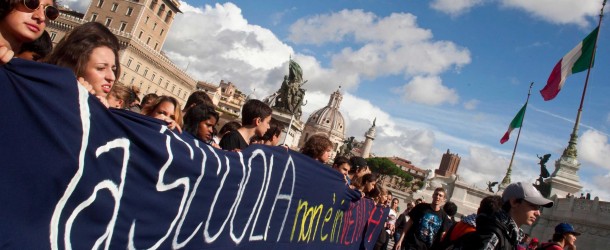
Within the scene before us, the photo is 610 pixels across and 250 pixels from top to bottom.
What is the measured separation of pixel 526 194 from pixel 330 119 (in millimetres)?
124757

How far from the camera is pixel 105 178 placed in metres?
2.16

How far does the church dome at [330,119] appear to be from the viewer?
12634cm

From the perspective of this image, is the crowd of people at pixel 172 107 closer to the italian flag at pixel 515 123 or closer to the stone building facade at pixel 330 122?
the italian flag at pixel 515 123

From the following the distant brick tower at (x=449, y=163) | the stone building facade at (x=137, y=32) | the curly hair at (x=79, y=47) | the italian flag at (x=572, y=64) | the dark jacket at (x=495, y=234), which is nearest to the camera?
the curly hair at (x=79, y=47)

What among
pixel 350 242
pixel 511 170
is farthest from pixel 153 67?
pixel 350 242

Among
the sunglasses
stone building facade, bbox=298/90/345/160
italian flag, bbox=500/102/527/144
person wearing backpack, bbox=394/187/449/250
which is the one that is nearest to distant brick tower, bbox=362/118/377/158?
stone building facade, bbox=298/90/345/160

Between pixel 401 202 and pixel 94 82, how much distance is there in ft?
135

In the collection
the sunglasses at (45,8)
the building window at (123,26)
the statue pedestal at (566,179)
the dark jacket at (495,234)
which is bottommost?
the dark jacket at (495,234)

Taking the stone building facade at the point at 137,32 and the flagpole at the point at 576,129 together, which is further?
the stone building facade at the point at 137,32

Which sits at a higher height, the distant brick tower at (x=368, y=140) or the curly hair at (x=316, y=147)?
the distant brick tower at (x=368, y=140)

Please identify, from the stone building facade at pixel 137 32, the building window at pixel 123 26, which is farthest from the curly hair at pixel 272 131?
the building window at pixel 123 26

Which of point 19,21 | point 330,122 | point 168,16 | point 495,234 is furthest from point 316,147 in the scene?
point 330,122

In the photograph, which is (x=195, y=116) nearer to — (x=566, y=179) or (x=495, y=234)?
(x=495, y=234)

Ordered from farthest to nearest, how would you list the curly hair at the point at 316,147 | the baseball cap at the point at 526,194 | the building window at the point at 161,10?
the building window at the point at 161,10
the curly hair at the point at 316,147
the baseball cap at the point at 526,194
